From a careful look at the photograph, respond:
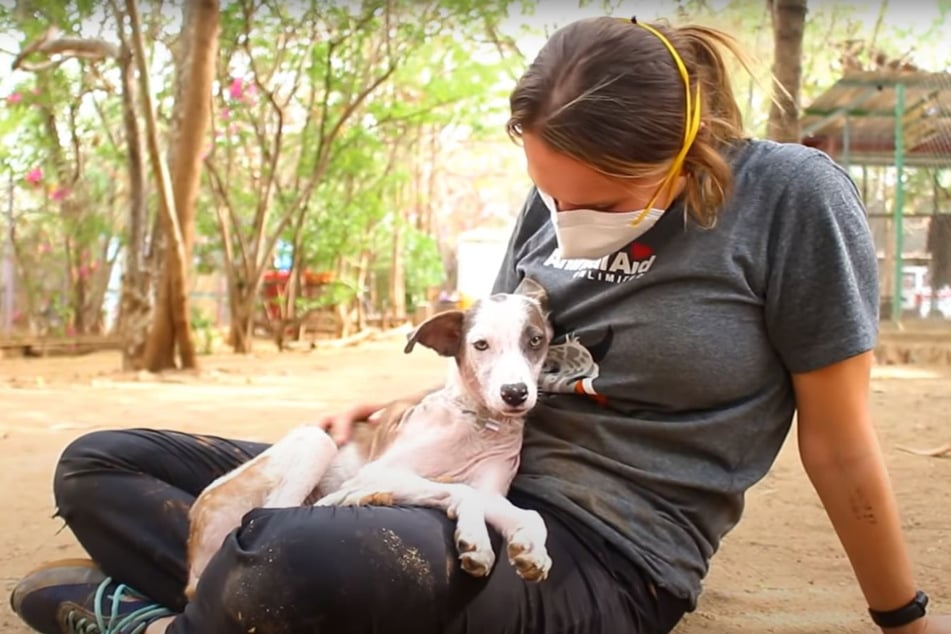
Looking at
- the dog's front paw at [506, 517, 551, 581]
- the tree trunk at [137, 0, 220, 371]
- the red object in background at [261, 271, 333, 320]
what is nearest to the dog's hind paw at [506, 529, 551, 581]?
the dog's front paw at [506, 517, 551, 581]

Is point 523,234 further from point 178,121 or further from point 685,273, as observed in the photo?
point 178,121

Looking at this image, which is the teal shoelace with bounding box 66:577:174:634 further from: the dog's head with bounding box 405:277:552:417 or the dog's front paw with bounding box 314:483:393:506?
the dog's head with bounding box 405:277:552:417

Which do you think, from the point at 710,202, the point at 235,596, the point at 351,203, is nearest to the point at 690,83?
the point at 710,202

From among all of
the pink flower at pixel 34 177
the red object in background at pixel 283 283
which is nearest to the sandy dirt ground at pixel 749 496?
the pink flower at pixel 34 177

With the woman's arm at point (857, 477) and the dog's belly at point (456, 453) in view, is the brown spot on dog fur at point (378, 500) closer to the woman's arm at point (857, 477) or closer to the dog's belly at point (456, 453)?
the dog's belly at point (456, 453)

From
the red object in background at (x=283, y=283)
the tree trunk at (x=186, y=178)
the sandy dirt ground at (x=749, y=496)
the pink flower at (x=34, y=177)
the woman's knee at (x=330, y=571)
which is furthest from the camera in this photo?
the red object in background at (x=283, y=283)

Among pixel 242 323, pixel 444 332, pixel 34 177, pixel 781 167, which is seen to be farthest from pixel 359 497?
pixel 34 177

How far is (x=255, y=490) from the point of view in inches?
77.2

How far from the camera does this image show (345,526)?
1.48 metres

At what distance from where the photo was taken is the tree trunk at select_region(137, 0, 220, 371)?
7.71 meters

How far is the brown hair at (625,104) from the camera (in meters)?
1.64

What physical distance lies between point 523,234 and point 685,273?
603mm

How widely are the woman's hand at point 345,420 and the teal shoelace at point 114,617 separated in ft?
1.62

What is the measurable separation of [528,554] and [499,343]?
1.70ft
